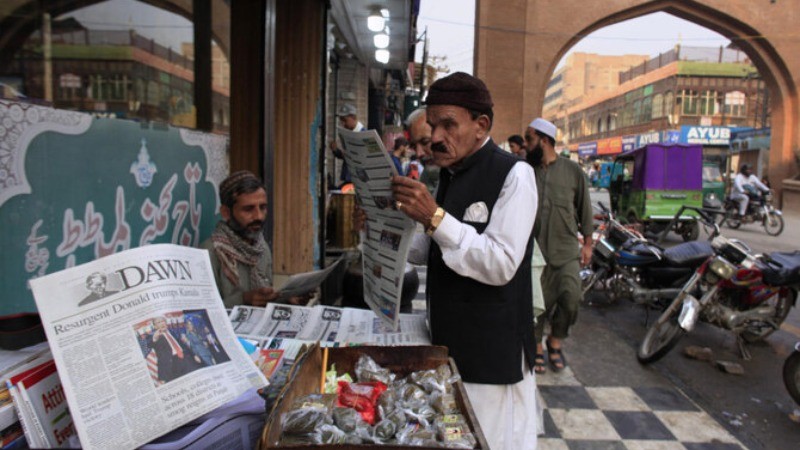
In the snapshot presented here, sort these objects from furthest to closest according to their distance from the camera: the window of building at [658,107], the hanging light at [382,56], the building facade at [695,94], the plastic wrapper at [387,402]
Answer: the window of building at [658,107]
the building facade at [695,94]
the hanging light at [382,56]
the plastic wrapper at [387,402]

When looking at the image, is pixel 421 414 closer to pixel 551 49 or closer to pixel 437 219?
pixel 437 219

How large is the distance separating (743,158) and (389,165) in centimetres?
3378

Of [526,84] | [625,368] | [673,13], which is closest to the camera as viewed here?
[625,368]

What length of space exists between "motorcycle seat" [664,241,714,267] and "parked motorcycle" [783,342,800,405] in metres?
1.54

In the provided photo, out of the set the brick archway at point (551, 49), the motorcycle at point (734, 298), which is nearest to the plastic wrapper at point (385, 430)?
the motorcycle at point (734, 298)

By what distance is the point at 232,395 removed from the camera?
43.8 inches

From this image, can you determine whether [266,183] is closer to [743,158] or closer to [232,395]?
[232,395]

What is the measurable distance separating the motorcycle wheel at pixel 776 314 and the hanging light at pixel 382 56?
26.1 feet

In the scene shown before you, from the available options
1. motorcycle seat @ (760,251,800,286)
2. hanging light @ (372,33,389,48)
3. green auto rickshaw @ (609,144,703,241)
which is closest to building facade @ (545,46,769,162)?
green auto rickshaw @ (609,144,703,241)

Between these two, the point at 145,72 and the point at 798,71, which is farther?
the point at 798,71

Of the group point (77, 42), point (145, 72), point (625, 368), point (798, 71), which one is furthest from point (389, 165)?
point (798, 71)

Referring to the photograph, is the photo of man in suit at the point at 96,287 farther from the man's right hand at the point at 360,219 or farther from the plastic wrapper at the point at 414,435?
the man's right hand at the point at 360,219

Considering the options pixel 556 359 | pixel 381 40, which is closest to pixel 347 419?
pixel 556 359

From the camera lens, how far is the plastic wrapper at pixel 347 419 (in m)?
1.08
